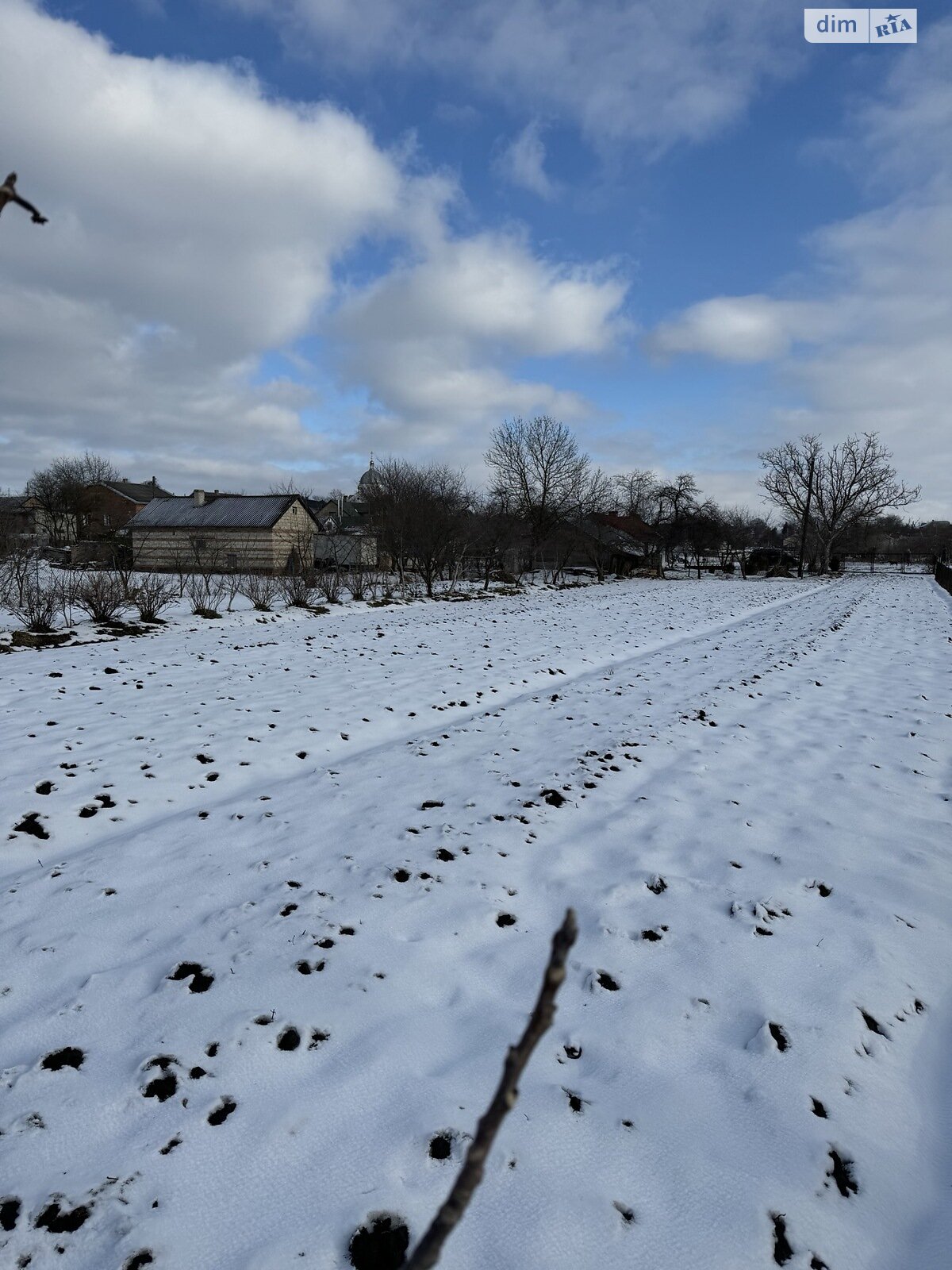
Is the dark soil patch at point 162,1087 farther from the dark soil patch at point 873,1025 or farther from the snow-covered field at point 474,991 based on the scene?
the dark soil patch at point 873,1025

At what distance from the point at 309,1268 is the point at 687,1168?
3.71 feet

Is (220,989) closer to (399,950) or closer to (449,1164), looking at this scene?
(399,950)

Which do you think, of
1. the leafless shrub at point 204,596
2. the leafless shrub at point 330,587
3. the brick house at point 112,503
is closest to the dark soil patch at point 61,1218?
the leafless shrub at point 204,596

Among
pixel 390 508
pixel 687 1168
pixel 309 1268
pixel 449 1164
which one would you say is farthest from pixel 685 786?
pixel 390 508

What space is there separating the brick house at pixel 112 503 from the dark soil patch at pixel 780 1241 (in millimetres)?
70852

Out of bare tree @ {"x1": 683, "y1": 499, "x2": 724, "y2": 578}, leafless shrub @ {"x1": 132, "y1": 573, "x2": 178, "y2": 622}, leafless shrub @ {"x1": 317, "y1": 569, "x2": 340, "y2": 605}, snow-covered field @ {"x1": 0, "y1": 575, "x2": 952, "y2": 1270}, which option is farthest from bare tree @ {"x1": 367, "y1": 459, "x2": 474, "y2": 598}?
bare tree @ {"x1": 683, "y1": 499, "x2": 724, "y2": 578}

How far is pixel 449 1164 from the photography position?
2.03m

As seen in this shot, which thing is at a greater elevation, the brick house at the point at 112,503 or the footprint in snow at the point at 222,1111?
the brick house at the point at 112,503

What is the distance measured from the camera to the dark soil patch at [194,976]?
278 cm

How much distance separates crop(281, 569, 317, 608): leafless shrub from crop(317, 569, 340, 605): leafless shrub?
23cm

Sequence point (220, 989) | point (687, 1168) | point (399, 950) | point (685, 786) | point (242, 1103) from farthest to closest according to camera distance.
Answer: point (685, 786) < point (399, 950) < point (220, 989) < point (242, 1103) < point (687, 1168)

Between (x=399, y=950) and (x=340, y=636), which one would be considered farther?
(x=340, y=636)

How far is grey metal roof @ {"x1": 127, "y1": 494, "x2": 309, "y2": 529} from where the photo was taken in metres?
38.5

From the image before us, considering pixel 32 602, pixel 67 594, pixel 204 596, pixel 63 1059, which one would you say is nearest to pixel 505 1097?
pixel 63 1059
